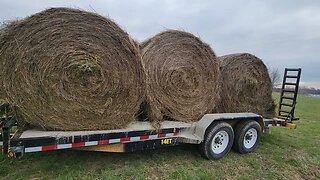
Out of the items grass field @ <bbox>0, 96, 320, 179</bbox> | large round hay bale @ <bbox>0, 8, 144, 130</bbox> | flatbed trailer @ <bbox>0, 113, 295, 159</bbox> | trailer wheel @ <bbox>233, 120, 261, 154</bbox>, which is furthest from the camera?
trailer wheel @ <bbox>233, 120, 261, 154</bbox>

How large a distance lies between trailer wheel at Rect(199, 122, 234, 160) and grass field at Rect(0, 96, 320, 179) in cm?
15

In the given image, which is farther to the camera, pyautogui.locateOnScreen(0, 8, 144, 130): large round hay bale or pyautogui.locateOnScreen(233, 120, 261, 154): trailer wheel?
pyautogui.locateOnScreen(233, 120, 261, 154): trailer wheel

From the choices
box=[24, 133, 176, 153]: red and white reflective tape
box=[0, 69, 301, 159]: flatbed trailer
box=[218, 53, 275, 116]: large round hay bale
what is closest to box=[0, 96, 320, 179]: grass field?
box=[0, 69, 301, 159]: flatbed trailer

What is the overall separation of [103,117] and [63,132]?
2.30 feet

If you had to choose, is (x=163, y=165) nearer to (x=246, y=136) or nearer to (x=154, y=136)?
(x=154, y=136)

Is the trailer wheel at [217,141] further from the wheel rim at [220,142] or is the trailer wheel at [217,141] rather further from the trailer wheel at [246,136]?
the trailer wheel at [246,136]

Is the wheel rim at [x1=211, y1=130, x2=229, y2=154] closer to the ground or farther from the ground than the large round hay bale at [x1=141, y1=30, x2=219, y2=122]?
closer to the ground

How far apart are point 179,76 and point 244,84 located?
75.6 inches

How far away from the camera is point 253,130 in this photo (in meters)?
6.68

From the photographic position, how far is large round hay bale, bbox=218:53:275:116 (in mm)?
7066

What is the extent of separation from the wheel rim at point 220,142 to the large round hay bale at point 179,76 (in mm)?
611

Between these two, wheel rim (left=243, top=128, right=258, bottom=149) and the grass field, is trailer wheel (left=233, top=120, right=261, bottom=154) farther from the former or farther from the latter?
the grass field

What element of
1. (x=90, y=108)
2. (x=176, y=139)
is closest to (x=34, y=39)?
(x=90, y=108)

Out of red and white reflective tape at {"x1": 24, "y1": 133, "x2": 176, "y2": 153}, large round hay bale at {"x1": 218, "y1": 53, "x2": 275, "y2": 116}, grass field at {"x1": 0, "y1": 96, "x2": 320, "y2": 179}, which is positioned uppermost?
large round hay bale at {"x1": 218, "y1": 53, "x2": 275, "y2": 116}
